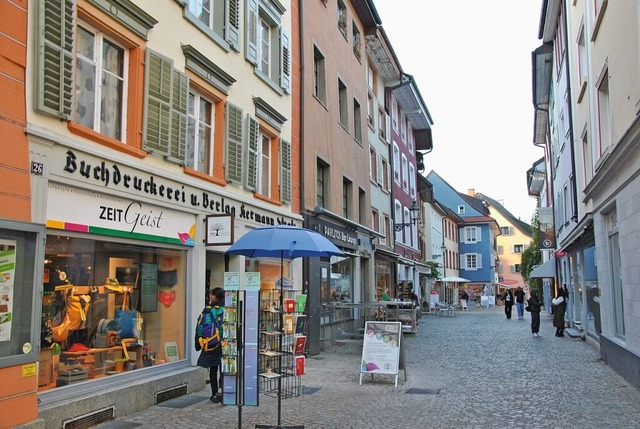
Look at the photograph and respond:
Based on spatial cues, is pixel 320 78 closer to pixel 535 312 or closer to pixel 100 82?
pixel 100 82

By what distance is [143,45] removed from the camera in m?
8.78

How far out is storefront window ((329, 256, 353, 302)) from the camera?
1739cm

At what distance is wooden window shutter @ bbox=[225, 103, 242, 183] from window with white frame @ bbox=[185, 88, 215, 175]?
37cm

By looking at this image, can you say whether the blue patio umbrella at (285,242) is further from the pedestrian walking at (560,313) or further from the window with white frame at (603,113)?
the pedestrian walking at (560,313)

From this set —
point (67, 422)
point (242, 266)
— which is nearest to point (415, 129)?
point (242, 266)

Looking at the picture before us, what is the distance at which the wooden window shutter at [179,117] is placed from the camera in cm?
937

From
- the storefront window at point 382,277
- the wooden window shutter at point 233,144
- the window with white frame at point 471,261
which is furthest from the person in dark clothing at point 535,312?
the window with white frame at point 471,261

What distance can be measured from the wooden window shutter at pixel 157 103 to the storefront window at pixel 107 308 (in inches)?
63.8

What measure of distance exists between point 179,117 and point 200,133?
3.73 ft

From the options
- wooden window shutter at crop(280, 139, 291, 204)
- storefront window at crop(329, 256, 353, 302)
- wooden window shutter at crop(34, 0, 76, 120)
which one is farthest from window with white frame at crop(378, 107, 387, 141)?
wooden window shutter at crop(34, 0, 76, 120)

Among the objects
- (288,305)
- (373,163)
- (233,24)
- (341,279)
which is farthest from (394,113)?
(288,305)

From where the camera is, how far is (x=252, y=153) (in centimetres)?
1240

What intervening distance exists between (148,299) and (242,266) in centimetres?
309

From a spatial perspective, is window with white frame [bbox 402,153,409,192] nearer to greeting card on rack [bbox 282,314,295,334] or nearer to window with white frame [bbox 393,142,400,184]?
window with white frame [bbox 393,142,400,184]
